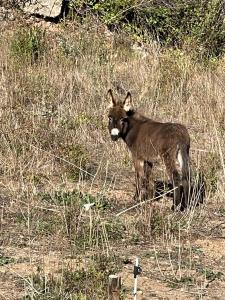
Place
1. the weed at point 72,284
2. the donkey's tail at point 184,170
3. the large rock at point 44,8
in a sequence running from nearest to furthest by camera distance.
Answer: the weed at point 72,284 → the donkey's tail at point 184,170 → the large rock at point 44,8

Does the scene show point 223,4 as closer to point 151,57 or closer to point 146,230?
point 151,57

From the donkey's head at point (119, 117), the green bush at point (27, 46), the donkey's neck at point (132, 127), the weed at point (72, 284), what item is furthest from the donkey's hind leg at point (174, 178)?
the green bush at point (27, 46)

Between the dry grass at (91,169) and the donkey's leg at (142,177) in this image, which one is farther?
the donkey's leg at (142,177)

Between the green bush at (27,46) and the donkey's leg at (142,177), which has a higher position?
the green bush at (27,46)

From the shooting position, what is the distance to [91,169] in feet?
34.1

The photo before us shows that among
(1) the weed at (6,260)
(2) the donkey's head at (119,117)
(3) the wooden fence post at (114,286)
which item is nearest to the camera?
(3) the wooden fence post at (114,286)

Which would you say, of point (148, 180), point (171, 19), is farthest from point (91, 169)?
point (171, 19)

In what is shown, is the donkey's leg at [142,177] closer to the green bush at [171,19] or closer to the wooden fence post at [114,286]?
the wooden fence post at [114,286]

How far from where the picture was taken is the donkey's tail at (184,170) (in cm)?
861

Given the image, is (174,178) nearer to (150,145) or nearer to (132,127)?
(150,145)

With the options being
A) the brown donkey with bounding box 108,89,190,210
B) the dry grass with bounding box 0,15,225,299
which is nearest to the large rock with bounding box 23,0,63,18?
the dry grass with bounding box 0,15,225,299

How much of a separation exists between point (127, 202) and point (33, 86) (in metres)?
4.62

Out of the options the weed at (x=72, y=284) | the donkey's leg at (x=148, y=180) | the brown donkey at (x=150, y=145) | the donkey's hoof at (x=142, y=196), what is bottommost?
the weed at (x=72, y=284)

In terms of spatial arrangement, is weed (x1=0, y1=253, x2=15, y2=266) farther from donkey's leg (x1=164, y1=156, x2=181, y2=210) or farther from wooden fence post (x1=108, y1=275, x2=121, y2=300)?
donkey's leg (x1=164, y1=156, x2=181, y2=210)
